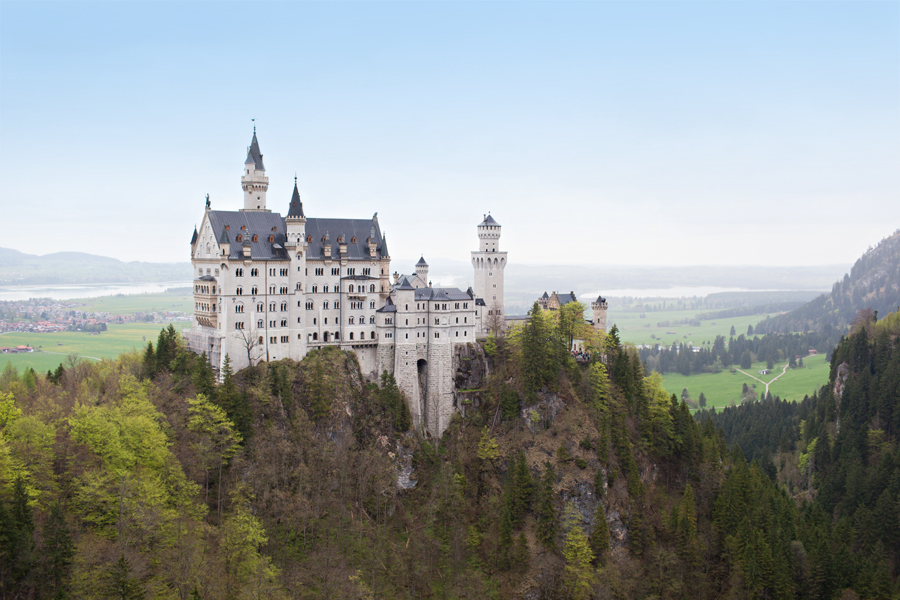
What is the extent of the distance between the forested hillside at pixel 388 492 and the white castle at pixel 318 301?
330 centimetres

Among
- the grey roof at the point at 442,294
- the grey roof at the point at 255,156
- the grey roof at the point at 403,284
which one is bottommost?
the grey roof at the point at 442,294

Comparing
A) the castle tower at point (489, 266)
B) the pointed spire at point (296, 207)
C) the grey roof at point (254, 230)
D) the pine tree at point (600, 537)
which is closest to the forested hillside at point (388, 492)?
the pine tree at point (600, 537)

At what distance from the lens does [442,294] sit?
96688mm

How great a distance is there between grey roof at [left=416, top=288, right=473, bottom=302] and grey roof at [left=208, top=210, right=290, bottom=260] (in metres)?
17.9

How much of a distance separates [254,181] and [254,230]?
8.28 m

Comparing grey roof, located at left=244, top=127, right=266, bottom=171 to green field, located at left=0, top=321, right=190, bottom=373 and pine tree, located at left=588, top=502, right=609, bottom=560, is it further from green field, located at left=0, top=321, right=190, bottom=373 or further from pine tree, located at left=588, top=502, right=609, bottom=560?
green field, located at left=0, top=321, right=190, bottom=373

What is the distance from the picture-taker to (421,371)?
321 feet

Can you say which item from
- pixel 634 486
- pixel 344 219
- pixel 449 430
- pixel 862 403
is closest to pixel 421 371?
pixel 449 430

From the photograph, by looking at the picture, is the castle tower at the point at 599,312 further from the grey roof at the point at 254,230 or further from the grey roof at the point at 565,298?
the grey roof at the point at 254,230

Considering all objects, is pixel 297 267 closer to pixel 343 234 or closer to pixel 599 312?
pixel 343 234

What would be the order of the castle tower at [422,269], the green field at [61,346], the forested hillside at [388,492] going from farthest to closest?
the green field at [61,346] → the castle tower at [422,269] → the forested hillside at [388,492]

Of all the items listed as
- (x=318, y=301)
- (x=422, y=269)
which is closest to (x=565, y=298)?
(x=422, y=269)

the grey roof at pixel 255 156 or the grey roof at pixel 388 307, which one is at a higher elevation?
the grey roof at pixel 255 156

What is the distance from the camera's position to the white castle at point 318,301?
86.9m
